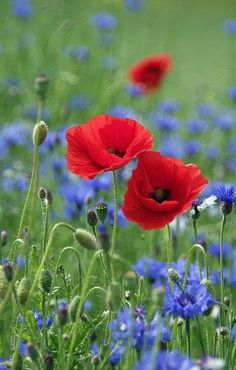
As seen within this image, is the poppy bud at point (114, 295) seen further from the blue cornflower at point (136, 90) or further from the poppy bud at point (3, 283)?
the blue cornflower at point (136, 90)

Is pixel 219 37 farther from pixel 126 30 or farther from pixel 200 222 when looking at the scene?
pixel 200 222

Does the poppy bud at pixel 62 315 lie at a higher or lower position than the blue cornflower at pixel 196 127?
lower

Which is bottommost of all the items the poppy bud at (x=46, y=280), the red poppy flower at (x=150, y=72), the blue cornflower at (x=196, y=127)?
the poppy bud at (x=46, y=280)

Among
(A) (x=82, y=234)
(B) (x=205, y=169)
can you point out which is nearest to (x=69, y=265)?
(A) (x=82, y=234)

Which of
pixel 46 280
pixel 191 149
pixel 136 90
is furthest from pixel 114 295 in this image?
pixel 136 90

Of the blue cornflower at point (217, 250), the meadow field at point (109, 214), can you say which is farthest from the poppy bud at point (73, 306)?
the blue cornflower at point (217, 250)

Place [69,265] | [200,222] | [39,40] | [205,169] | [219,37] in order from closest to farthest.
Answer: [69,265] → [200,222] → [205,169] → [39,40] → [219,37]

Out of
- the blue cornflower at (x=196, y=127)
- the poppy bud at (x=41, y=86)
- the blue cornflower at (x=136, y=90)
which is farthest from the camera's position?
the blue cornflower at (x=136, y=90)
